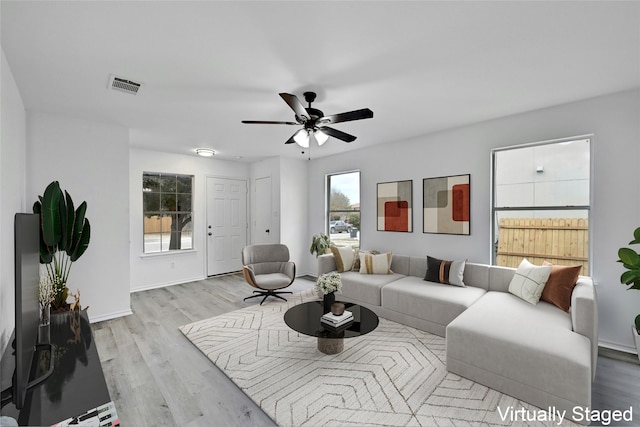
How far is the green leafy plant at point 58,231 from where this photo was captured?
269 centimetres

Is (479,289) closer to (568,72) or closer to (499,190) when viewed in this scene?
(499,190)

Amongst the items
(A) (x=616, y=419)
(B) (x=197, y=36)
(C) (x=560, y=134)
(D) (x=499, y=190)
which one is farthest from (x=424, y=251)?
(B) (x=197, y=36)

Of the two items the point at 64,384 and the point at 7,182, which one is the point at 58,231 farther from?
the point at 64,384

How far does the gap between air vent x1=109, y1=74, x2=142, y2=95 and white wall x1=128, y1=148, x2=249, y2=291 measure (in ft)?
7.72

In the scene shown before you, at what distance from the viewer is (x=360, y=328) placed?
2.61m

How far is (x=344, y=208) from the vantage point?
5.61 metres

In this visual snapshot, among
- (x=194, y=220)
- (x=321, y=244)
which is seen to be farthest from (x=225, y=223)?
(x=321, y=244)

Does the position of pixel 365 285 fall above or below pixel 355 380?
above

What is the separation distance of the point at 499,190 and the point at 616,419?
8.05 ft

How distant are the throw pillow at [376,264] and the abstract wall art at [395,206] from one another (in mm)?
628

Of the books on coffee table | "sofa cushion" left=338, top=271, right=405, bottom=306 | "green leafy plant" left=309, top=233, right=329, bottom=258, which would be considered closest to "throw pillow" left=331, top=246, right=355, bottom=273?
"sofa cushion" left=338, top=271, right=405, bottom=306

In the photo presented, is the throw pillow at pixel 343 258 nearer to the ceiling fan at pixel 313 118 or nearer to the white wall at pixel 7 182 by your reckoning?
the ceiling fan at pixel 313 118

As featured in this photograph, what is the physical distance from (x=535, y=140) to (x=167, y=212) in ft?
19.7

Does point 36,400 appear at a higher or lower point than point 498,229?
lower
